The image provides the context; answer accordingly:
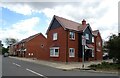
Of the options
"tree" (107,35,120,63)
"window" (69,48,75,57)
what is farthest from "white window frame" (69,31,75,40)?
"tree" (107,35,120,63)

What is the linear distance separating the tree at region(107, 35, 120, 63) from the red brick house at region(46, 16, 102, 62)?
12830 mm

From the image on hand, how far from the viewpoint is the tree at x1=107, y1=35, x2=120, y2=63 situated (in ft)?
79.9

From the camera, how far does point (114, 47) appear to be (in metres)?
24.8

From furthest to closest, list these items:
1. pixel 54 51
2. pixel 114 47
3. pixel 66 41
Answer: pixel 54 51
pixel 66 41
pixel 114 47

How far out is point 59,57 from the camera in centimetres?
3862

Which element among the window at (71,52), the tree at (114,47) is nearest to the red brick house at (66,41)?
the window at (71,52)

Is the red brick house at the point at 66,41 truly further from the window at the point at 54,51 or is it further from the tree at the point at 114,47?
the tree at the point at 114,47

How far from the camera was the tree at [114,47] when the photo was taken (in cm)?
2436

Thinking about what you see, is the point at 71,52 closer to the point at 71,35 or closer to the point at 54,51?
the point at 71,35

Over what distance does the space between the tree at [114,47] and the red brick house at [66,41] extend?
12830 mm

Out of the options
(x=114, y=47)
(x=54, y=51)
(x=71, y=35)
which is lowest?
(x=54, y=51)

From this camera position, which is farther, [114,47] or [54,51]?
[54,51]

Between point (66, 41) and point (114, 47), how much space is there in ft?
45.2

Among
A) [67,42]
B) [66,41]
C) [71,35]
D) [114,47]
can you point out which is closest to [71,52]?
[67,42]
